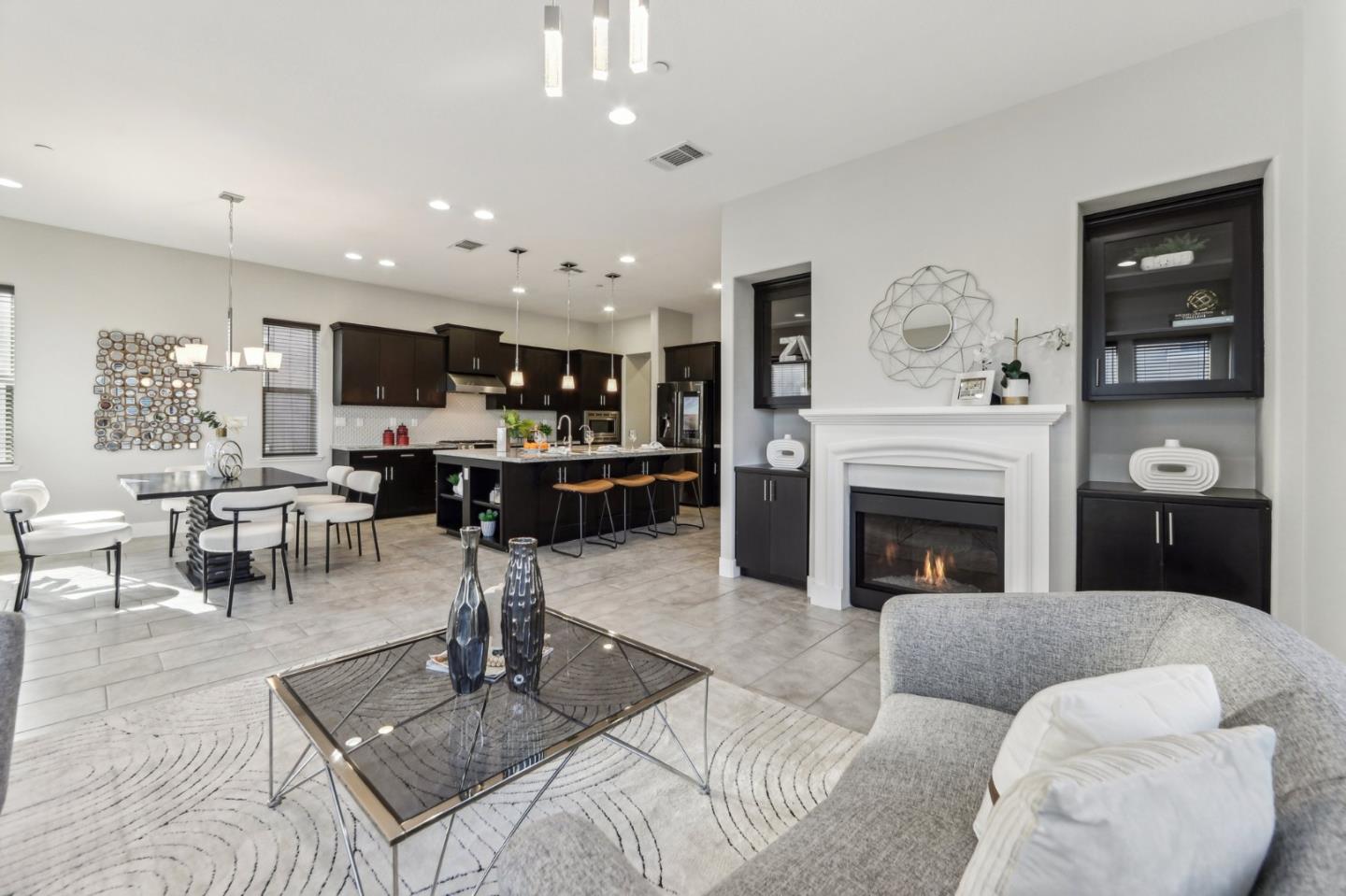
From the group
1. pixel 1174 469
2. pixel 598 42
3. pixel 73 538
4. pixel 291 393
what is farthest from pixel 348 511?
pixel 1174 469

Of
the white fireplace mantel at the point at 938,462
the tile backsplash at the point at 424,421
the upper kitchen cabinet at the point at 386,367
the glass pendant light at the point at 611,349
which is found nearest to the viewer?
the white fireplace mantel at the point at 938,462

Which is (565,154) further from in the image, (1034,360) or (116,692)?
(116,692)

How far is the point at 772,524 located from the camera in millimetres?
4270

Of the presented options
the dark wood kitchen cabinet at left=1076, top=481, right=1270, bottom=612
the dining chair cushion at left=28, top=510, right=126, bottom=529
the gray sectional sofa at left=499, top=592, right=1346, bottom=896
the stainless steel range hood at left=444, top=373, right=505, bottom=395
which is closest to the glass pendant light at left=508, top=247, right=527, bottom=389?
the stainless steel range hood at left=444, top=373, right=505, bottom=395

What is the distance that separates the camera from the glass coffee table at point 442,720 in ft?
4.02

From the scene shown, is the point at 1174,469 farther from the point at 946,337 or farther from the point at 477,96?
the point at 477,96

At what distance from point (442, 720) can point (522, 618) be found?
1.04 ft

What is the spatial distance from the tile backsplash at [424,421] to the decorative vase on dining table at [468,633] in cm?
665

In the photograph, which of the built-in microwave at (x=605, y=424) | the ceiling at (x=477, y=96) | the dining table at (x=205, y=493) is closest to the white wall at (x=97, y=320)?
the ceiling at (x=477, y=96)

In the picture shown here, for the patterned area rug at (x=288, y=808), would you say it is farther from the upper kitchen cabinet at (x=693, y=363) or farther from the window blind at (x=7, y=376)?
the upper kitchen cabinet at (x=693, y=363)

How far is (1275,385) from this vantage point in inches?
101

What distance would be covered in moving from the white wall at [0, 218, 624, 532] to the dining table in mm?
1749

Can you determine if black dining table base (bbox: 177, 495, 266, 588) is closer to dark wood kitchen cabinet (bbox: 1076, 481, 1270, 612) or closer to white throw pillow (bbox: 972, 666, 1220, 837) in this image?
white throw pillow (bbox: 972, 666, 1220, 837)

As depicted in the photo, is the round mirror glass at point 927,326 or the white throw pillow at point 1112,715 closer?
the white throw pillow at point 1112,715
